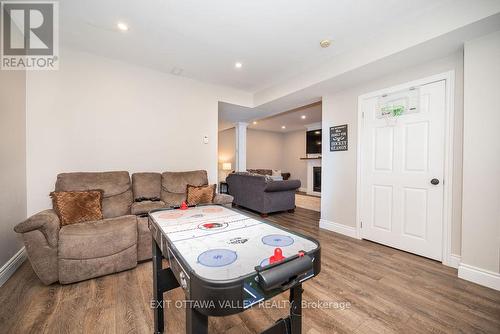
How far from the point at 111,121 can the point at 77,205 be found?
4.49ft

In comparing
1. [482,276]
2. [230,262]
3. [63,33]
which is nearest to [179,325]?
[230,262]

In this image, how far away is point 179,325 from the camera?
1436mm

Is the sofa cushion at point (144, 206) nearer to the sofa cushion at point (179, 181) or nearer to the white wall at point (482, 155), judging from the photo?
the sofa cushion at point (179, 181)

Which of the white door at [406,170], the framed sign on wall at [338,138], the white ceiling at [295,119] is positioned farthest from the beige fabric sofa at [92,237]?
the white ceiling at [295,119]

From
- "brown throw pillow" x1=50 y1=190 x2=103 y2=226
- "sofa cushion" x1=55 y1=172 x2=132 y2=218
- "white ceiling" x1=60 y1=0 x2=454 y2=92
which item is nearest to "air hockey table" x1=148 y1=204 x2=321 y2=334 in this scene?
"brown throw pillow" x1=50 y1=190 x2=103 y2=226

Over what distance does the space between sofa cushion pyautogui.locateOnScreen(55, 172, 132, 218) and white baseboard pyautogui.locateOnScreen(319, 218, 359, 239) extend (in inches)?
121

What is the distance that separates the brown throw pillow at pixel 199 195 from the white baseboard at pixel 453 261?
2.96m

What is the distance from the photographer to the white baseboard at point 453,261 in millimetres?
2200

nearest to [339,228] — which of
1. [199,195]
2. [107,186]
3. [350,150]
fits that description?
[350,150]

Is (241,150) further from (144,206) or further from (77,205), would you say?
(77,205)

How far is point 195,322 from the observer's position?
0.76 m

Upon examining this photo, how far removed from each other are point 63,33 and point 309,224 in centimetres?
445

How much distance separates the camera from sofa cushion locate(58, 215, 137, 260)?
6.14 ft

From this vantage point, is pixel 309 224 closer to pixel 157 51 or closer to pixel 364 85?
pixel 364 85
